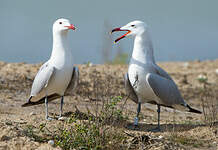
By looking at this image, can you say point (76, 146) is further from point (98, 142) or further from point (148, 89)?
point (148, 89)

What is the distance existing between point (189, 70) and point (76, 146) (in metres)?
11.1

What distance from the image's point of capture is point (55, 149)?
4.56m

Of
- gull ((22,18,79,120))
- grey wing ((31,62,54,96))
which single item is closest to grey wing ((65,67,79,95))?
gull ((22,18,79,120))

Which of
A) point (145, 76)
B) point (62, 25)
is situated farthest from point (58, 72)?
point (145, 76)

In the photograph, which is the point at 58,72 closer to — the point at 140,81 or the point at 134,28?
the point at 140,81

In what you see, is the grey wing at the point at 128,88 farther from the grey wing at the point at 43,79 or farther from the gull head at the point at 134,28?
the grey wing at the point at 43,79

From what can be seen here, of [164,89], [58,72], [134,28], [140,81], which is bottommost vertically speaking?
[164,89]

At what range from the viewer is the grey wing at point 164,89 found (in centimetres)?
606

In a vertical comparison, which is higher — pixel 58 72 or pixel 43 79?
pixel 58 72

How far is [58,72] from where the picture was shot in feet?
20.0

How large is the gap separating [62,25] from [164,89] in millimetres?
1969

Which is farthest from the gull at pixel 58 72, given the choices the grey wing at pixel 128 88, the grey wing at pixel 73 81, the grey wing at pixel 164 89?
the grey wing at pixel 164 89

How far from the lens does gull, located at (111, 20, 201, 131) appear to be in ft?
19.9

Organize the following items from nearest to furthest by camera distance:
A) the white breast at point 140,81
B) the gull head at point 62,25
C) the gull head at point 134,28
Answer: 1. the white breast at point 140,81
2. the gull head at point 62,25
3. the gull head at point 134,28
